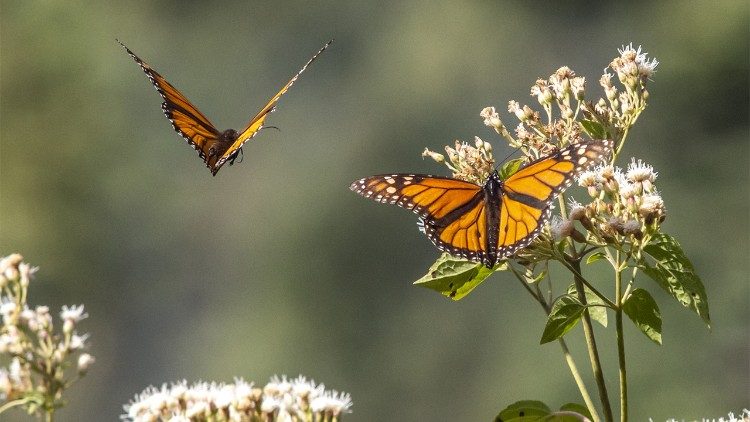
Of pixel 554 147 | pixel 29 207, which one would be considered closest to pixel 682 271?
pixel 554 147

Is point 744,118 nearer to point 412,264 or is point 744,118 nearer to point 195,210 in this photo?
point 412,264

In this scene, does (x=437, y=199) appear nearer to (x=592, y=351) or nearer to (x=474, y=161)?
(x=474, y=161)

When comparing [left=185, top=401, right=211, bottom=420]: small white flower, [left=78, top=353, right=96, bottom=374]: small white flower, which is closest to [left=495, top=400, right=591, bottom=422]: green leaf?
[left=185, top=401, right=211, bottom=420]: small white flower

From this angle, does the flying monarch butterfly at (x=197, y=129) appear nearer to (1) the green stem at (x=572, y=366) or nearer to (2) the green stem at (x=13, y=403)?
(1) the green stem at (x=572, y=366)

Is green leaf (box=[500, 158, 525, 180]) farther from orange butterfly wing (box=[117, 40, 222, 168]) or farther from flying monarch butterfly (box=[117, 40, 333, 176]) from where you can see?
orange butterfly wing (box=[117, 40, 222, 168])

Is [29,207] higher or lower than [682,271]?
higher

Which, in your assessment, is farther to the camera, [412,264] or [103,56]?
[103,56]
